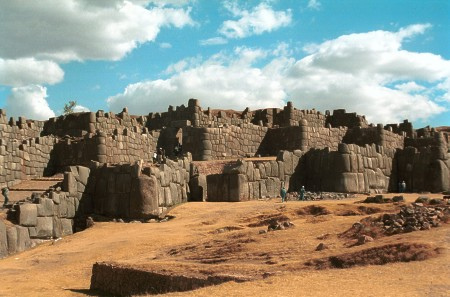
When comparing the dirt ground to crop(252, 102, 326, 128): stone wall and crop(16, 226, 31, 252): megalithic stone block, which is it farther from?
crop(252, 102, 326, 128): stone wall

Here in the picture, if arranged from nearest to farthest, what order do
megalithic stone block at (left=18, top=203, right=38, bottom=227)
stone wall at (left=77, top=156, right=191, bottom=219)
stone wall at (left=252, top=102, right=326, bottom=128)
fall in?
megalithic stone block at (left=18, top=203, right=38, bottom=227)
stone wall at (left=77, top=156, right=191, bottom=219)
stone wall at (left=252, top=102, right=326, bottom=128)

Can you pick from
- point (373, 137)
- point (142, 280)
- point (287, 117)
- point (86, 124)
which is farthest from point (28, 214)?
point (287, 117)

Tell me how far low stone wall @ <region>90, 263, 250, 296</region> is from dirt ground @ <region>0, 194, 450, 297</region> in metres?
0.33

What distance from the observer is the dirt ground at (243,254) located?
356 inches

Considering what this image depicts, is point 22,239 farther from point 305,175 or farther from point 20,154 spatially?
point 305,175

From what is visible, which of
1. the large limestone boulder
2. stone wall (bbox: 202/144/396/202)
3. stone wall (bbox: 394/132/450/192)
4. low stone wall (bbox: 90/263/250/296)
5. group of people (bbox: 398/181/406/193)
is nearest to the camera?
low stone wall (bbox: 90/263/250/296)

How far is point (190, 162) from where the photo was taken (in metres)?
29.7

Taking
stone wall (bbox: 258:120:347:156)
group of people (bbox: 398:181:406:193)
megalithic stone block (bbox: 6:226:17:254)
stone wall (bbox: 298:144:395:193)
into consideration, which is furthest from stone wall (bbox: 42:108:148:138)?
megalithic stone block (bbox: 6:226:17:254)

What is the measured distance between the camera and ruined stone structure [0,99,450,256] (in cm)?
2339

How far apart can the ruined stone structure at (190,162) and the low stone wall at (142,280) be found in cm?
714

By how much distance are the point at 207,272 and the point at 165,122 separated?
3566cm

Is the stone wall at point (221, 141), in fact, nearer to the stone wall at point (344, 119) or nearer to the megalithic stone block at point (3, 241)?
the stone wall at point (344, 119)

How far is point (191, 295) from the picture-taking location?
945cm

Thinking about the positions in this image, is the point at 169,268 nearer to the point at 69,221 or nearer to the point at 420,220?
the point at 420,220
